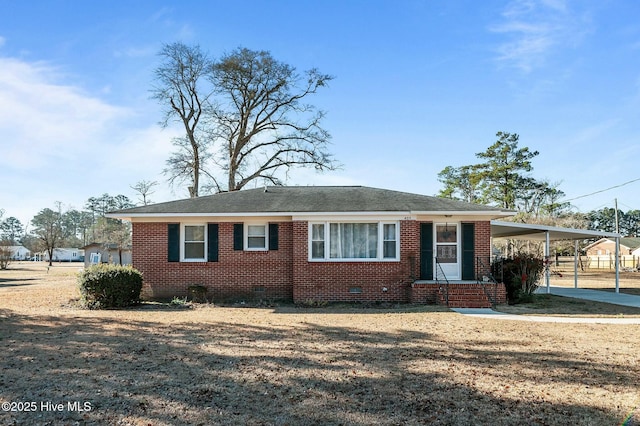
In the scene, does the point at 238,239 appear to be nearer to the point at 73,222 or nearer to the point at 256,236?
the point at 256,236

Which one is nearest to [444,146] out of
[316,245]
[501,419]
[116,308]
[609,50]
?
[609,50]

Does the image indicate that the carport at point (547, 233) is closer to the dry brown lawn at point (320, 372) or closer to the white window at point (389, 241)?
the white window at point (389, 241)

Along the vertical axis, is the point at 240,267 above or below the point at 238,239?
below

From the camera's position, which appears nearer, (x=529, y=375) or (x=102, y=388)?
(x=102, y=388)

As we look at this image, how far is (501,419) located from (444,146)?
21115 mm

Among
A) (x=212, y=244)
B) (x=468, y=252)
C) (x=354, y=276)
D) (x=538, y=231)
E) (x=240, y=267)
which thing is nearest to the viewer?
(x=354, y=276)

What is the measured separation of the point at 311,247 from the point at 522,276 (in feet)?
23.5

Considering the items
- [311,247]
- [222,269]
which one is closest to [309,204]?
[311,247]

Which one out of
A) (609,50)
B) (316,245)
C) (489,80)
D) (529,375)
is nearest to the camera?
(529,375)

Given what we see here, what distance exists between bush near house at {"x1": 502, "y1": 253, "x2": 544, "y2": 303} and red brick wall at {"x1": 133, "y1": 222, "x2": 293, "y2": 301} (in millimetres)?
7427

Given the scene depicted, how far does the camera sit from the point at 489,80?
17031 mm

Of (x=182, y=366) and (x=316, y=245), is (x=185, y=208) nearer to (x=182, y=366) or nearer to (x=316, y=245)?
(x=316, y=245)

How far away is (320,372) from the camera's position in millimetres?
6191

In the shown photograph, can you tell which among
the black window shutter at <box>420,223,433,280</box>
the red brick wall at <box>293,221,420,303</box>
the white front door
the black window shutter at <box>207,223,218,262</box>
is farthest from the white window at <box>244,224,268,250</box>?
the white front door
